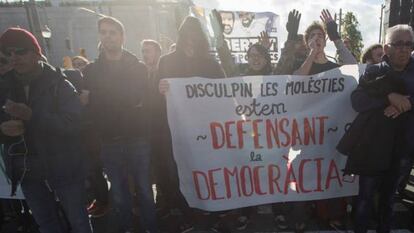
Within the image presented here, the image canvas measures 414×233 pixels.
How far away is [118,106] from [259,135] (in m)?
1.33

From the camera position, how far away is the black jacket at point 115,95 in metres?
2.90

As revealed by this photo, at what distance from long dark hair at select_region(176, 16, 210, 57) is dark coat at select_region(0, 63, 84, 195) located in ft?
3.63

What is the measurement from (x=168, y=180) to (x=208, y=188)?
2.11 ft

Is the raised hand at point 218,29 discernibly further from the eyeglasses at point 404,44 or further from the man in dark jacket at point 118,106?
the eyeglasses at point 404,44

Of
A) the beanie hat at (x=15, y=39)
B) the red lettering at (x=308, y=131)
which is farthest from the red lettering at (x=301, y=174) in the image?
the beanie hat at (x=15, y=39)

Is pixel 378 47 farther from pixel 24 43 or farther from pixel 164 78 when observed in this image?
pixel 24 43

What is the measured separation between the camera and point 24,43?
7.80 ft

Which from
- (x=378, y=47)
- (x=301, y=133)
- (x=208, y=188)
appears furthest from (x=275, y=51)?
(x=208, y=188)

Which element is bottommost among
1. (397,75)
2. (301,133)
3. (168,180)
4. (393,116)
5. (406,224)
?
(406,224)

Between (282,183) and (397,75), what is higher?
(397,75)

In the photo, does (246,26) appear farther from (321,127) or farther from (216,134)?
(216,134)

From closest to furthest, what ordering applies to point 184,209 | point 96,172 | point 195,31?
1. point 195,31
2. point 184,209
3. point 96,172

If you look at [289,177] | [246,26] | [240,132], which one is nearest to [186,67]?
[240,132]

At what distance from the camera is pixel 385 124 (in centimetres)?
268
